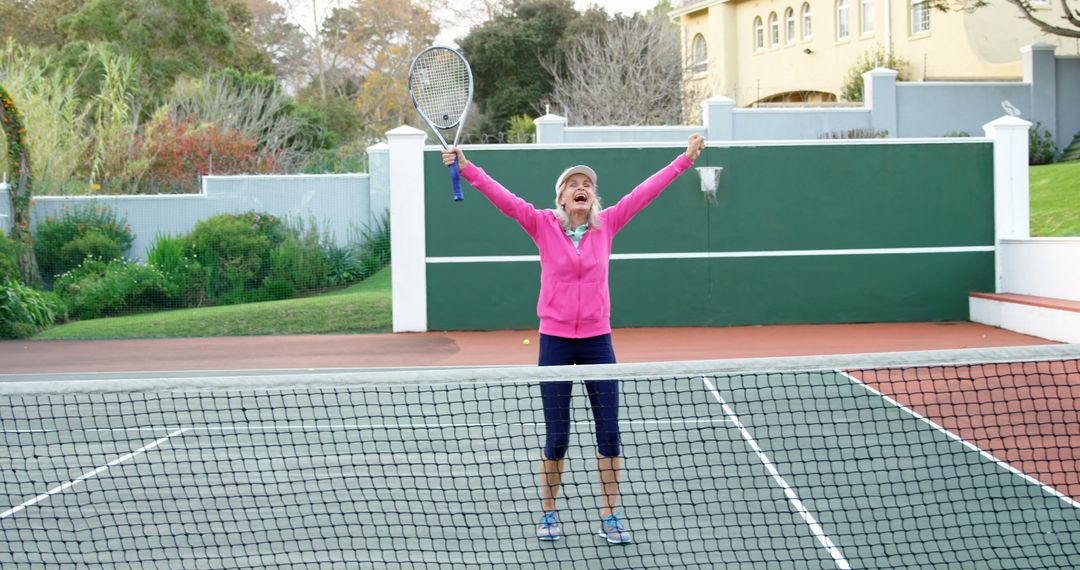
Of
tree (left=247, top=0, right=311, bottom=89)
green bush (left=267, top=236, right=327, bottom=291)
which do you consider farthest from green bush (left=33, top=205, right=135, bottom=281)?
tree (left=247, top=0, right=311, bottom=89)

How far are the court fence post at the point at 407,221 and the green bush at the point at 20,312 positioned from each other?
5428 millimetres

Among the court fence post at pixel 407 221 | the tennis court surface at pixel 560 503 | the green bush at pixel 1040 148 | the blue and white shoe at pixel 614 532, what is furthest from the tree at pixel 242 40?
the blue and white shoe at pixel 614 532

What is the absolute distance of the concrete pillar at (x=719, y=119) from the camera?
2516 centimetres

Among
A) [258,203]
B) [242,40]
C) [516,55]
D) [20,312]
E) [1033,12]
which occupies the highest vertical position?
[242,40]

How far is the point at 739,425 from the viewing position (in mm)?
8141

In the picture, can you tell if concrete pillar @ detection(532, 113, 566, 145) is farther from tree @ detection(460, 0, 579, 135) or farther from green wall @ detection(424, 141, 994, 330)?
tree @ detection(460, 0, 579, 135)

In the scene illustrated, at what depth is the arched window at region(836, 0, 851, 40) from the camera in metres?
35.1

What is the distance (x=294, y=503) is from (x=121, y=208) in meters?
15.5

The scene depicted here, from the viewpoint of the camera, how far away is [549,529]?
5453 millimetres

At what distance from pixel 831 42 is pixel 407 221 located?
2416cm

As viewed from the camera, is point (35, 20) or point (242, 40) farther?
point (242, 40)

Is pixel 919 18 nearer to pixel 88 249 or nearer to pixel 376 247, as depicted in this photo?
pixel 376 247

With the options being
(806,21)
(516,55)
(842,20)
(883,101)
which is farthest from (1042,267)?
(516,55)

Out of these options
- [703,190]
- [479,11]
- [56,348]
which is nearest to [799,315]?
[703,190]
